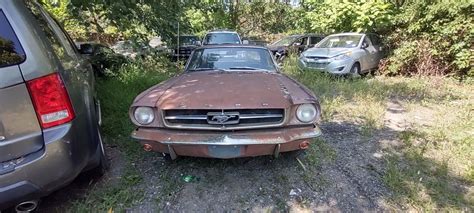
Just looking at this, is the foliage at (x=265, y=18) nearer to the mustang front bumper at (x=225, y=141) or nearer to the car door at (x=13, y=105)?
the mustang front bumper at (x=225, y=141)

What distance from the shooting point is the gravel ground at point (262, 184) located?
10.1ft

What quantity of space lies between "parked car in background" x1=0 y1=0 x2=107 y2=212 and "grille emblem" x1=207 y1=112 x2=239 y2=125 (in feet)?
3.62

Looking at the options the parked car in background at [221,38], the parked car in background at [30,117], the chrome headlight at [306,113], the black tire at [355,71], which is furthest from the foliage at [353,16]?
the parked car in background at [30,117]

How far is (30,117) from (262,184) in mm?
2102

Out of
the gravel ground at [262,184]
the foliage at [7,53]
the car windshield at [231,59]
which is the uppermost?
the foliage at [7,53]

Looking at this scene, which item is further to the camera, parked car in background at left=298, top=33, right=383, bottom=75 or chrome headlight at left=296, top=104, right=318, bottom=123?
parked car in background at left=298, top=33, right=383, bottom=75

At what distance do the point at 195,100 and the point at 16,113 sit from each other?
1415 millimetres

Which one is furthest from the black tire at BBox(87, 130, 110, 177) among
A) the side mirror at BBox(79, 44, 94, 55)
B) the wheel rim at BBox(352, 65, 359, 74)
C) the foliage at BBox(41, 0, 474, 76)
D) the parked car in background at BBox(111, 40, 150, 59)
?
the wheel rim at BBox(352, 65, 359, 74)

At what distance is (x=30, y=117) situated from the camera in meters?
2.23

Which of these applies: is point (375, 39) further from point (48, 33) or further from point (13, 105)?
point (13, 105)

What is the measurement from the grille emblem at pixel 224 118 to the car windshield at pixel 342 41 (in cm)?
839

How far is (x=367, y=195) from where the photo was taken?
3252 mm

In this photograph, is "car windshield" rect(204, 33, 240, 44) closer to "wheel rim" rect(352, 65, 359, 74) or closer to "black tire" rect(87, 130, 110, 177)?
"wheel rim" rect(352, 65, 359, 74)

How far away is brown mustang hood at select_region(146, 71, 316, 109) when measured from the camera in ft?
10.0
